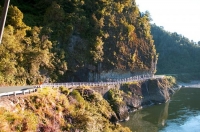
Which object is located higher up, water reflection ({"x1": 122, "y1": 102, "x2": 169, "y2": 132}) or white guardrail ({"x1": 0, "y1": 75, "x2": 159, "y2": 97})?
white guardrail ({"x1": 0, "y1": 75, "x2": 159, "y2": 97})

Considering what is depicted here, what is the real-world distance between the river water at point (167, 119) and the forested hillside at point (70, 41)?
1372 cm

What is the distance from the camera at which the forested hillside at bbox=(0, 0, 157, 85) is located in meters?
38.5

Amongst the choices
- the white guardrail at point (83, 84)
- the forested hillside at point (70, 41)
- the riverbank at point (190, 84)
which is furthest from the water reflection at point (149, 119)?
the riverbank at point (190, 84)

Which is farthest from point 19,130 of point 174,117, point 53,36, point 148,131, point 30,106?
point 174,117

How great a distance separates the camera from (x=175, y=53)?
171 metres

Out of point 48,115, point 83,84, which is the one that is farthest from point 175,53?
point 48,115

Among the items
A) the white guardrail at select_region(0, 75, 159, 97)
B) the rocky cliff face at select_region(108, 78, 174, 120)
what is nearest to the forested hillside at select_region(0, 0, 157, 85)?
the white guardrail at select_region(0, 75, 159, 97)

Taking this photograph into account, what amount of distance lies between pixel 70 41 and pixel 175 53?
130220 millimetres

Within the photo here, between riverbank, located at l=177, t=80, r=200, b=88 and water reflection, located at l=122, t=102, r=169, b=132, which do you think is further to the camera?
riverbank, located at l=177, t=80, r=200, b=88

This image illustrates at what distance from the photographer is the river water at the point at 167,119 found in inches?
1833

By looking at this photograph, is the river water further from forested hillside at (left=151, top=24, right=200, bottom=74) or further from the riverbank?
forested hillside at (left=151, top=24, right=200, bottom=74)

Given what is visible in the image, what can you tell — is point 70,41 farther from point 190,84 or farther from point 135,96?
point 190,84

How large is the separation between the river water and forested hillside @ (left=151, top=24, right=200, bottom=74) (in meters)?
91.2

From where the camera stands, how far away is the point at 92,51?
184 ft
